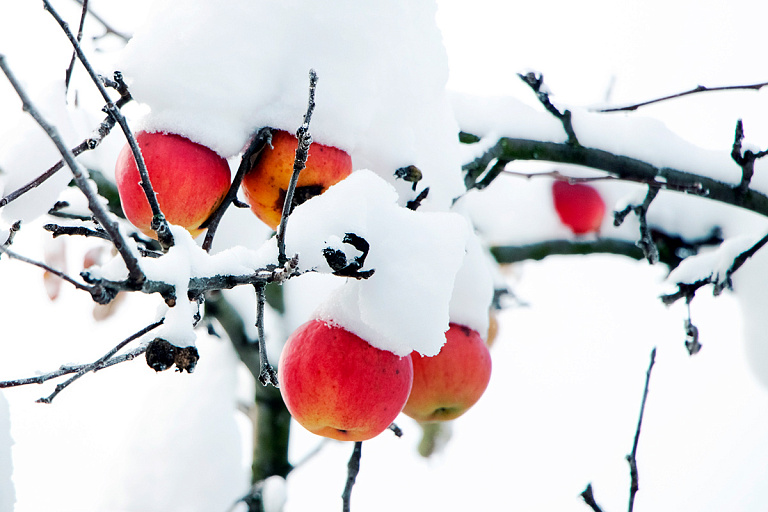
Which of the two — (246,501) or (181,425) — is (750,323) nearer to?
(246,501)

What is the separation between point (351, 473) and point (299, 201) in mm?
591

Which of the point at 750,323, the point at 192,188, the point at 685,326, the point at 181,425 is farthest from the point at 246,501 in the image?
the point at 750,323

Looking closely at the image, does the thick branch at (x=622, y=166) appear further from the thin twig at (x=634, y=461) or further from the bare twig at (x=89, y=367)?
the bare twig at (x=89, y=367)

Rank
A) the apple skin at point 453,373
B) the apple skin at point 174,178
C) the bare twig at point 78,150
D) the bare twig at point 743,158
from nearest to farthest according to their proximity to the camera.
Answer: the bare twig at point 78,150 → the apple skin at point 174,178 → the apple skin at point 453,373 → the bare twig at point 743,158

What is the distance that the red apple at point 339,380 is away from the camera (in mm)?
962

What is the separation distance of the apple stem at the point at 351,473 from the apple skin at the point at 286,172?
0.54 metres

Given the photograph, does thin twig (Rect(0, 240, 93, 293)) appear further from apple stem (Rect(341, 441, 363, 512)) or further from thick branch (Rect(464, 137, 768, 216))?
thick branch (Rect(464, 137, 768, 216))

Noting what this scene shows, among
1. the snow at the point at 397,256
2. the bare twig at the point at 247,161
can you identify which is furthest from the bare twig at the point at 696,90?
the bare twig at the point at 247,161

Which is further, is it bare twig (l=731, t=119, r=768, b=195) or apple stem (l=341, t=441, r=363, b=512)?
bare twig (l=731, t=119, r=768, b=195)

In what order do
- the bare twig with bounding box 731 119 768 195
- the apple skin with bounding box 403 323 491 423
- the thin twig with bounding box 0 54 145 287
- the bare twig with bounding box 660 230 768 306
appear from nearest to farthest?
the thin twig with bounding box 0 54 145 287
the apple skin with bounding box 403 323 491 423
the bare twig with bounding box 731 119 768 195
the bare twig with bounding box 660 230 768 306

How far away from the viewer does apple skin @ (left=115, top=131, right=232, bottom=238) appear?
94 centimetres

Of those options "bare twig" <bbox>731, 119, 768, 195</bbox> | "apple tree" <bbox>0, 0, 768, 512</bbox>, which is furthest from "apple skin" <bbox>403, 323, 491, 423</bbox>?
"bare twig" <bbox>731, 119, 768, 195</bbox>

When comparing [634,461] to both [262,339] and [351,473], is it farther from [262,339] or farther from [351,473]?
[262,339]

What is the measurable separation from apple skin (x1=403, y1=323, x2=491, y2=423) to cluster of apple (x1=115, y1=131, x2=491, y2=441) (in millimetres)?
254
